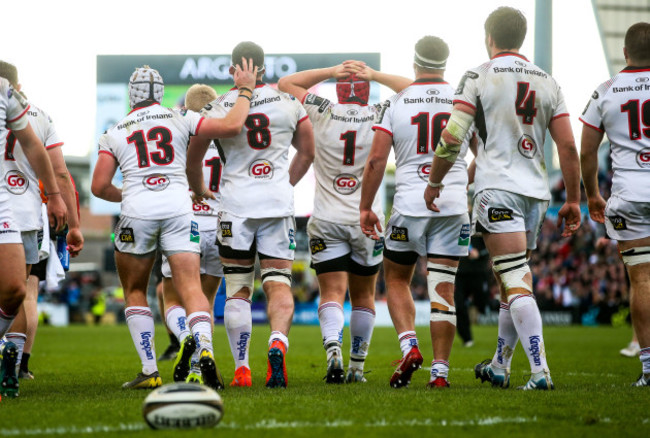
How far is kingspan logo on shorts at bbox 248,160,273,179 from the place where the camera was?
22.2 ft

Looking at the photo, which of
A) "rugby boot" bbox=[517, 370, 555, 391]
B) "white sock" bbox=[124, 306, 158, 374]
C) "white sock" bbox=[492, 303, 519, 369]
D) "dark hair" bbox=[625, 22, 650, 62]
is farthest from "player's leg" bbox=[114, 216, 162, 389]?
"dark hair" bbox=[625, 22, 650, 62]

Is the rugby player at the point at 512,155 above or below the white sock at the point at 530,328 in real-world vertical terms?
above

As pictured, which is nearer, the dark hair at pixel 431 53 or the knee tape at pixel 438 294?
the knee tape at pixel 438 294

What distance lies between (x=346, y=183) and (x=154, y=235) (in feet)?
5.61

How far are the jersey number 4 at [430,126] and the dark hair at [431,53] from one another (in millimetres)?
386

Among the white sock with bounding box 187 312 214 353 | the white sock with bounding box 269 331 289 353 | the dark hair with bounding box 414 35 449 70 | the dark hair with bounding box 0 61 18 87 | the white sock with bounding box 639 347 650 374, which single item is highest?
the dark hair with bounding box 414 35 449 70

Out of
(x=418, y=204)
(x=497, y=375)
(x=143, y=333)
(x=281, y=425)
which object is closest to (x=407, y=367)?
(x=497, y=375)

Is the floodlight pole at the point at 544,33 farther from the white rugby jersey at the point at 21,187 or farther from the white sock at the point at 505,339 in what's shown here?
the white rugby jersey at the point at 21,187

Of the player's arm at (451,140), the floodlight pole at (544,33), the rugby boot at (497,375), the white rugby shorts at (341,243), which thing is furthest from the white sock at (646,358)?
the floodlight pole at (544,33)

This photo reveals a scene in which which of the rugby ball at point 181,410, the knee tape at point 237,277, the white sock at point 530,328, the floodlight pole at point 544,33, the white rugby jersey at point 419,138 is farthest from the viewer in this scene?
the floodlight pole at point 544,33

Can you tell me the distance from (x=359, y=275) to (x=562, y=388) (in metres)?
1.91

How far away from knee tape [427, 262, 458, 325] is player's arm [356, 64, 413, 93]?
5.47ft

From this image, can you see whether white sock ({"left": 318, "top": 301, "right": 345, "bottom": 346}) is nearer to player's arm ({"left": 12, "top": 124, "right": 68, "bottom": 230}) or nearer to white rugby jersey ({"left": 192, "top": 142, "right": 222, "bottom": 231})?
white rugby jersey ({"left": 192, "top": 142, "right": 222, "bottom": 231})

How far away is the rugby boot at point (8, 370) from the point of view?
19.2 feet
